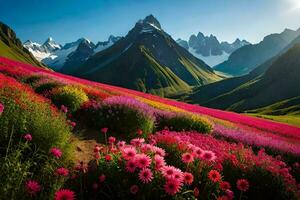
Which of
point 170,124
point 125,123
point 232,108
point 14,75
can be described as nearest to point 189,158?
point 125,123

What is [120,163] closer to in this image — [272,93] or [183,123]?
[183,123]

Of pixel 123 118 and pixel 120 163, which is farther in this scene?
pixel 123 118

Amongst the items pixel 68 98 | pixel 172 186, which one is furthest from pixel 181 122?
pixel 172 186

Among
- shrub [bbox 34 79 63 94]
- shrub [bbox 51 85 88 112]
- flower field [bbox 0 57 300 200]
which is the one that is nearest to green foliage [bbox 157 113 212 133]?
flower field [bbox 0 57 300 200]

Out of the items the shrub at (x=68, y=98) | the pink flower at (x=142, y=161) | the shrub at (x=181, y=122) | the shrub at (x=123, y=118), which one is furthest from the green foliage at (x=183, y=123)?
the pink flower at (x=142, y=161)

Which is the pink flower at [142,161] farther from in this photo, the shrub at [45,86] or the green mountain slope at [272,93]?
the green mountain slope at [272,93]

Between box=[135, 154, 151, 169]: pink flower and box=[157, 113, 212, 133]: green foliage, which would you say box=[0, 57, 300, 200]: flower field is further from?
box=[157, 113, 212, 133]: green foliage

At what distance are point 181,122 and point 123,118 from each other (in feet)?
12.1

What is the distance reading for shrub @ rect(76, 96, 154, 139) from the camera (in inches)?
579

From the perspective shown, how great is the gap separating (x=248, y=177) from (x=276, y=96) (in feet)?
594

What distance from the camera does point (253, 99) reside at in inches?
7283

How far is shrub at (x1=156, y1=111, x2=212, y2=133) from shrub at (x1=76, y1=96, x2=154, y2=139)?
2.17 meters

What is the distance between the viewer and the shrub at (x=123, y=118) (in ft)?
48.3

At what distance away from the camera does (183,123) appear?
1742 centimetres
